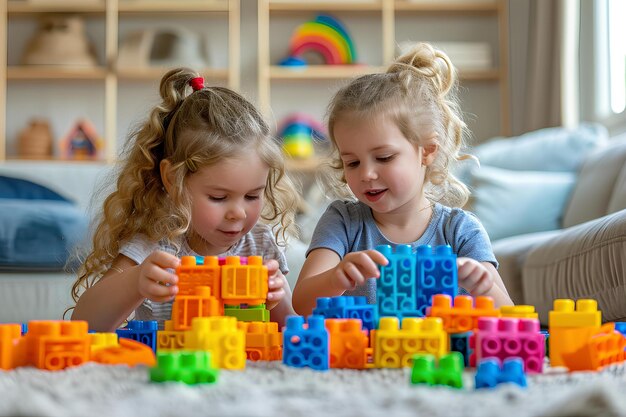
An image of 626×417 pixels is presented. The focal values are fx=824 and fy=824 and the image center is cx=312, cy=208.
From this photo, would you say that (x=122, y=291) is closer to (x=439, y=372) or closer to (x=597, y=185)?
(x=439, y=372)

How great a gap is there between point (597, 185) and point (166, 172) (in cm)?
151

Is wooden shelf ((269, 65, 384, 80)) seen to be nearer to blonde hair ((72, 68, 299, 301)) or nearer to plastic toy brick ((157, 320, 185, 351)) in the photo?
blonde hair ((72, 68, 299, 301))

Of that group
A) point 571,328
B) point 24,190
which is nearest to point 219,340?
point 571,328

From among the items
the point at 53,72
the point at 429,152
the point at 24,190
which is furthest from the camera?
the point at 53,72

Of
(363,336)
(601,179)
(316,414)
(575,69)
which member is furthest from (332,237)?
(575,69)

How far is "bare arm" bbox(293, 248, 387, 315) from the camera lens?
109cm

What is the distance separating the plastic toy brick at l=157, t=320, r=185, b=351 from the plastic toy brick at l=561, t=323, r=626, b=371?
1.56 ft

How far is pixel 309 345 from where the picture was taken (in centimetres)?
98

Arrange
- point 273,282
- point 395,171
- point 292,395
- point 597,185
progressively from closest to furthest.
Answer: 1. point 292,395
2. point 273,282
3. point 395,171
4. point 597,185

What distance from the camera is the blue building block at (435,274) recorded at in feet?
3.58

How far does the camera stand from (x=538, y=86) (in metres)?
3.94

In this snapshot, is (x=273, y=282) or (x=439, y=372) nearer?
(x=439, y=372)

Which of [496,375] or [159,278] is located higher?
[159,278]

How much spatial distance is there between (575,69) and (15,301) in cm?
266
